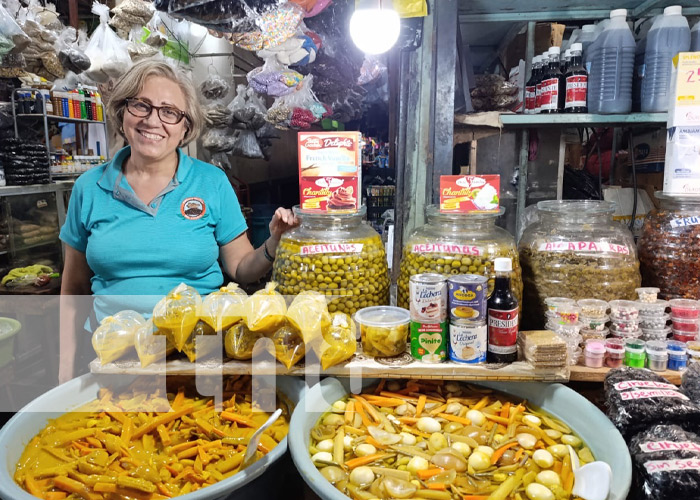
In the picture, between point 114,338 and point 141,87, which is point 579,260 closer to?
point 114,338

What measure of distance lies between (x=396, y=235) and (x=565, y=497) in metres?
1.20

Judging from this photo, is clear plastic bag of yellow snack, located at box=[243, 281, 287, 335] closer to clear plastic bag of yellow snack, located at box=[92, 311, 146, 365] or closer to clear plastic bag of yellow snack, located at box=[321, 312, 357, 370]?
clear plastic bag of yellow snack, located at box=[321, 312, 357, 370]

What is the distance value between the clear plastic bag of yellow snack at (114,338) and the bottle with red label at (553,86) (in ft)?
5.13

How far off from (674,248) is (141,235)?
171cm

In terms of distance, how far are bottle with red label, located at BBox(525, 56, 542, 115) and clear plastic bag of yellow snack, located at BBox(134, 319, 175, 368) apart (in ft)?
5.06

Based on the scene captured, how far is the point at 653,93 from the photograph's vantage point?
5.49ft

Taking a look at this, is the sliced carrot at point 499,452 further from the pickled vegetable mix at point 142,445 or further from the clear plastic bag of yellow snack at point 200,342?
the clear plastic bag of yellow snack at point 200,342

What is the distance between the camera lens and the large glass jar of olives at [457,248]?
4.37 ft

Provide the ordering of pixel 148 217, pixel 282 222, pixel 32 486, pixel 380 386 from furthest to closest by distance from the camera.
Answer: pixel 148 217
pixel 282 222
pixel 380 386
pixel 32 486

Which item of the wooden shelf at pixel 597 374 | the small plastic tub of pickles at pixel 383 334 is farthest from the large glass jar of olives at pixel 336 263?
the wooden shelf at pixel 597 374

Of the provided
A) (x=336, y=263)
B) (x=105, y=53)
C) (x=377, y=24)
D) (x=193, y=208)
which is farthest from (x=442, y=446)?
(x=105, y=53)

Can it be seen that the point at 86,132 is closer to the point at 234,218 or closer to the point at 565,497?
the point at 234,218

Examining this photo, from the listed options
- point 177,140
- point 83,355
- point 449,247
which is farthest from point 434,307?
point 83,355

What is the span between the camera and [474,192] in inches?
54.8
